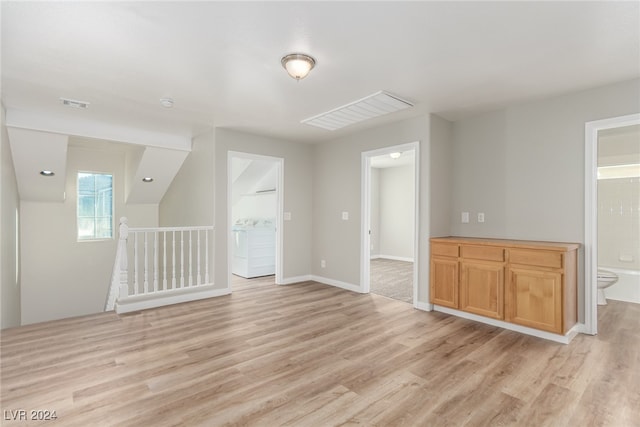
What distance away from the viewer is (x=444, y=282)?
386cm

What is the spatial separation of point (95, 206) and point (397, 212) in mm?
6777

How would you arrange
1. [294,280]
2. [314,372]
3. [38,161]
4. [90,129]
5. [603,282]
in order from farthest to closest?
[294,280] < [38,161] < [90,129] < [603,282] < [314,372]

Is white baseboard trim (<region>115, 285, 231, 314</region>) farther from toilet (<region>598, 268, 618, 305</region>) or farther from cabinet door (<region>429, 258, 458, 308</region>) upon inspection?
toilet (<region>598, 268, 618, 305</region>)

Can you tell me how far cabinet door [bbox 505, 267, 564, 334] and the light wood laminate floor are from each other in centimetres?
21

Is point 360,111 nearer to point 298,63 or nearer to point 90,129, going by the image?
point 298,63

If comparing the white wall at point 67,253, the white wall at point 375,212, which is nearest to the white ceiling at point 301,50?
the white wall at point 67,253

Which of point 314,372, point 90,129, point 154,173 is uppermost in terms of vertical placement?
point 90,129

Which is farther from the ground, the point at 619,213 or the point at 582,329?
the point at 619,213

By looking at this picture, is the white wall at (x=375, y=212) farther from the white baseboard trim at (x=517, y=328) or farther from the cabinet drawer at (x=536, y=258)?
the cabinet drawer at (x=536, y=258)

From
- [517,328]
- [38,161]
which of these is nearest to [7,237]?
[38,161]

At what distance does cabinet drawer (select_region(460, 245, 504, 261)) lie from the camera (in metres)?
3.39

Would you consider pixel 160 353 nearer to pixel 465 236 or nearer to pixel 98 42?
pixel 98 42

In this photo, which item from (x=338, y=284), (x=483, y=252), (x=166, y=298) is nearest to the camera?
(x=483, y=252)

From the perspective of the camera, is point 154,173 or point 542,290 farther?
point 154,173
